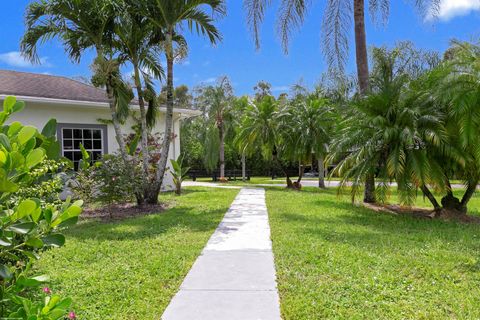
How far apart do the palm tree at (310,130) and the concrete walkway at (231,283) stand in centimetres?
1162

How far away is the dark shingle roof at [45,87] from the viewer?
13250 mm

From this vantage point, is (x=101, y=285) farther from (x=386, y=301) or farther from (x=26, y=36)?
(x=26, y=36)

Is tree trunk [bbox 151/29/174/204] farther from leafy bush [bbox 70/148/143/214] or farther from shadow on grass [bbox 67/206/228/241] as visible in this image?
shadow on grass [bbox 67/206/228/241]

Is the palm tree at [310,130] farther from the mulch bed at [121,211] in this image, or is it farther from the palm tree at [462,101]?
the palm tree at [462,101]

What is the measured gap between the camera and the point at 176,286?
15.6 ft

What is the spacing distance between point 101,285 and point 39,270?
4.30 feet

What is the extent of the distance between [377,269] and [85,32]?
9.93 m

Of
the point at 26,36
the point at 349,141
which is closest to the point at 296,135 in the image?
the point at 349,141

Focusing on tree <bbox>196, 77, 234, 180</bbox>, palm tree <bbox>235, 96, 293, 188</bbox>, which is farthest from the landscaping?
tree <bbox>196, 77, 234, 180</bbox>

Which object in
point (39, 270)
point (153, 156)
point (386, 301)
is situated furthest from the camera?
point (153, 156)

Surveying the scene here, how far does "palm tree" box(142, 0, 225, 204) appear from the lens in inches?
425

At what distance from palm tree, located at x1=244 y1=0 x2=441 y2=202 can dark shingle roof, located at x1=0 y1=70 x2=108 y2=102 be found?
21.9ft

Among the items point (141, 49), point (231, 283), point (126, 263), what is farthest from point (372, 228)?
point (141, 49)

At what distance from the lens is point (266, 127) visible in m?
21.0
